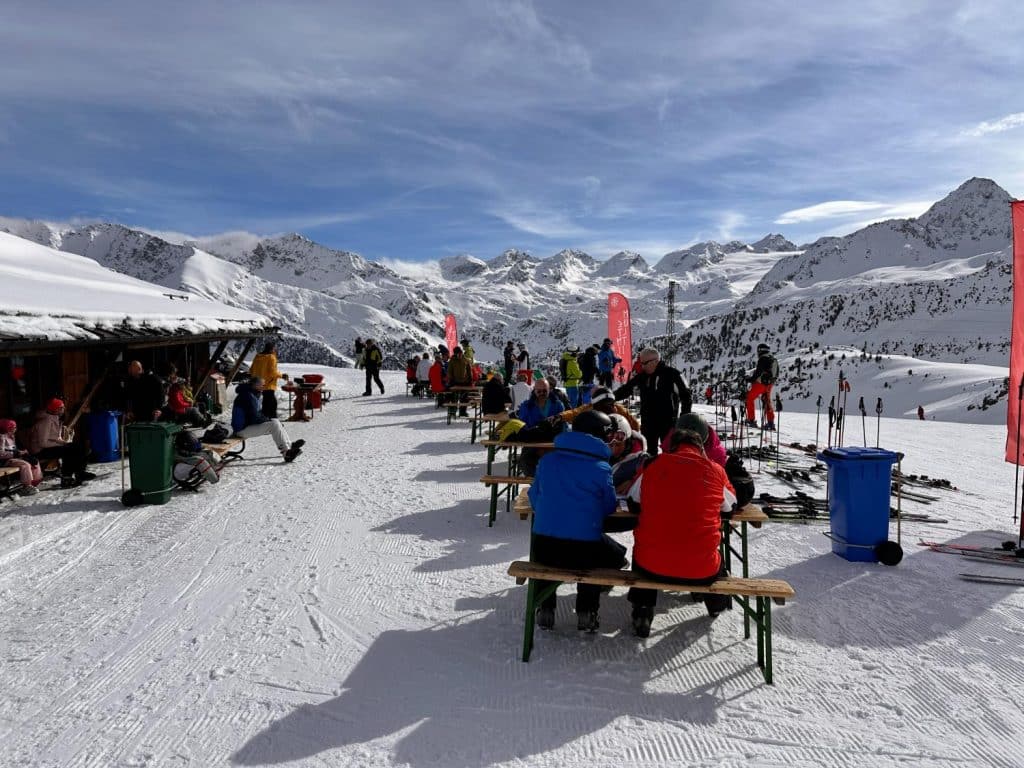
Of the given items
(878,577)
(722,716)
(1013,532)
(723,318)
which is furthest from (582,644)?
(723,318)

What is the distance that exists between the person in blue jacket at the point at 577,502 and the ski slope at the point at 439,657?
620 millimetres

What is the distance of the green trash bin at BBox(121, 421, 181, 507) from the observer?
7035mm

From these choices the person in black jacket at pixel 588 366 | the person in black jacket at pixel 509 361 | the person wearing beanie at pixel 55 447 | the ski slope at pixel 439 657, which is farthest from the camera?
the person in black jacket at pixel 509 361

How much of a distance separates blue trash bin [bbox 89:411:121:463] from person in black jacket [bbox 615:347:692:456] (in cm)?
762

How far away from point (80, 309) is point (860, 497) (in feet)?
32.2

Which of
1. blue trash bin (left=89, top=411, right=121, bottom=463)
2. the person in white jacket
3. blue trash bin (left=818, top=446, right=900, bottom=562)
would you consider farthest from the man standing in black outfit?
blue trash bin (left=818, top=446, right=900, bottom=562)

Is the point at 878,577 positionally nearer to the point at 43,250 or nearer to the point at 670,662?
the point at 670,662

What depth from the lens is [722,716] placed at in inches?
130

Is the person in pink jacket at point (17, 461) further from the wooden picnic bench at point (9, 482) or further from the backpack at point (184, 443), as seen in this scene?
the backpack at point (184, 443)

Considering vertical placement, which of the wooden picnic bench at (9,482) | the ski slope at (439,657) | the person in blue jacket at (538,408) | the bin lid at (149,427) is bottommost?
the ski slope at (439,657)

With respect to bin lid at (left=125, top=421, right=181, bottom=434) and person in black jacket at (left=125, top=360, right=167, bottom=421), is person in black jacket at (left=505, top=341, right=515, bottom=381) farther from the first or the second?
bin lid at (left=125, top=421, right=181, bottom=434)

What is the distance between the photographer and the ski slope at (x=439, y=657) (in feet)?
10.1

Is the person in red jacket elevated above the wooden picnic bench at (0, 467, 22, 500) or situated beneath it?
elevated above

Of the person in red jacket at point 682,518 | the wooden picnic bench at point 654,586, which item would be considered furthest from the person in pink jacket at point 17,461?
the person in red jacket at point 682,518
